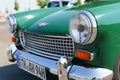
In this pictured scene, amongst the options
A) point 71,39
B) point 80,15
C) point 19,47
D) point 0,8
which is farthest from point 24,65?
point 0,8

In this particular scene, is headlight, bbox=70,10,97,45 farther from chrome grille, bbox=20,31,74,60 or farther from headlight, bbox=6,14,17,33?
headlight, bbox=6,14,17,33

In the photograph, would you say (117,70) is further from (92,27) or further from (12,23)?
(12,23)

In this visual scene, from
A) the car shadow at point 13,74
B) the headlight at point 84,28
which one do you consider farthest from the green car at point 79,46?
the car shadow at point 13,74

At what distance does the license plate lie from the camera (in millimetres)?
3260

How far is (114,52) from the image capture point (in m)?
2.84

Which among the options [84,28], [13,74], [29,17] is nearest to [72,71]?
[84,28]

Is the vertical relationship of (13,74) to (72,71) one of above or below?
below

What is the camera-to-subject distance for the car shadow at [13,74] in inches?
169

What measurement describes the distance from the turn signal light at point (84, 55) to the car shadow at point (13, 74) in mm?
1327

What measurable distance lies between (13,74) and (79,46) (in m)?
1.86

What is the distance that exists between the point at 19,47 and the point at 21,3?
27.8 metres

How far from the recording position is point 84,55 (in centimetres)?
293

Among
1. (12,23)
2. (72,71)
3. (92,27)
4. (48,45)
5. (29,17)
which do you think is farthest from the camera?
(29,17)

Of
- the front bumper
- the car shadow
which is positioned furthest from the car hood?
the car shadow
